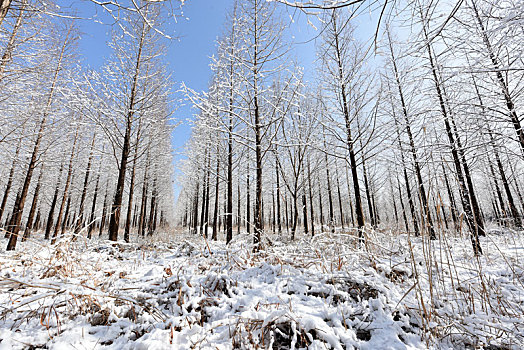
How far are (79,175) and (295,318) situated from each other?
18256 millimetres

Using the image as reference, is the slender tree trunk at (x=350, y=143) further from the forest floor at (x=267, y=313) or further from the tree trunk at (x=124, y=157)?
the tree trunk at (x=124, y=157)

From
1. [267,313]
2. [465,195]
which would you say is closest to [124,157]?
[267,313]

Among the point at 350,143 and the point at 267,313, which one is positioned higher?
the point at 350,143

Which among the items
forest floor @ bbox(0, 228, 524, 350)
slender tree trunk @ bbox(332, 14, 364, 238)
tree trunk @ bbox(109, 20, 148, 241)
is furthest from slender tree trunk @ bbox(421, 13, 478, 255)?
tree trunk @ bbox(109, 20, 148, 241)

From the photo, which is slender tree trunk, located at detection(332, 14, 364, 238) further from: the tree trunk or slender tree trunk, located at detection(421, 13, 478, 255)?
the tree trunk

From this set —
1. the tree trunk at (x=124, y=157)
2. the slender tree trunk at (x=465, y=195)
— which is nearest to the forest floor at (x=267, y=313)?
the slender tree trunk at (x=465, y=195)

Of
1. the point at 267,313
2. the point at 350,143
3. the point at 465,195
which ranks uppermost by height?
the point at 350,143

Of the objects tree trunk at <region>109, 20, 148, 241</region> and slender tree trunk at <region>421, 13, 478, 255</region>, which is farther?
tree trunk at <region>109, 20, 148, 241</region>

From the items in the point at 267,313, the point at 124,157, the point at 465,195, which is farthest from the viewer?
the point at 124,157

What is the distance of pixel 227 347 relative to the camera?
62.4 inches

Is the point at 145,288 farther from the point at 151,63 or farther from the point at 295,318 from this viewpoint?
the point at 151,63

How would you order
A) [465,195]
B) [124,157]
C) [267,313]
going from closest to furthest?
[267,313]
[465,195]
[124,157]

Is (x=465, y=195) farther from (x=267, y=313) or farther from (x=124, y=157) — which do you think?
(x=124, y=157)

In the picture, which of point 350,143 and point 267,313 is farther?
point 350,143
